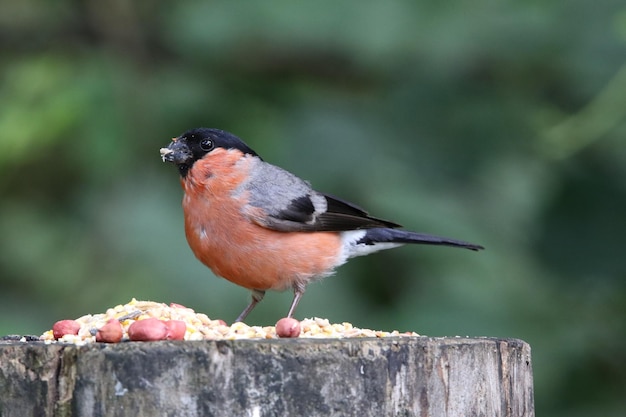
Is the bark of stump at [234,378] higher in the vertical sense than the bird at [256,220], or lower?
lower

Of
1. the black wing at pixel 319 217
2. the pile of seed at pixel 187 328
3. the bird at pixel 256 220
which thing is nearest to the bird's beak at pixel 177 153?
the bird at pixel 256 220

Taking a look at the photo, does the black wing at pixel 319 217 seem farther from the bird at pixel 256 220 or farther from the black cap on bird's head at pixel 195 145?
the black cap on bird's head at pixel 195 145

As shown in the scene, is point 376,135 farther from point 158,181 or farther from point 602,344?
point 602,344

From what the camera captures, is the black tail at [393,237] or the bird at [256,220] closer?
the bird at [256,220]

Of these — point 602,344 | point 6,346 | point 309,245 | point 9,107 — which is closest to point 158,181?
point 9,107

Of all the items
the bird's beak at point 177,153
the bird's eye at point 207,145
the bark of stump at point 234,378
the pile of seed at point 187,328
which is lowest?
the bark of stump at point 234,378

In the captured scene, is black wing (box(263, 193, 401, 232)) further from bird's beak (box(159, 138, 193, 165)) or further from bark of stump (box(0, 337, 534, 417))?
bark of stump (box(0, 337, 534, 417))

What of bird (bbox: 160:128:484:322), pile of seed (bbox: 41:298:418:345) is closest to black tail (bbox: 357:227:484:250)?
bird (bbox: 160:128:484:322)

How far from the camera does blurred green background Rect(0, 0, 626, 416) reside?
7.05 meters

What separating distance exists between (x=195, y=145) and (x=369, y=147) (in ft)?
6.90

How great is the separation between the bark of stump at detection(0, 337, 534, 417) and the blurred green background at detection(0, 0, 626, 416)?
10.5ft

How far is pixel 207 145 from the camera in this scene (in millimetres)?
6230

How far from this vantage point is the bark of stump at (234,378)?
11.2ft

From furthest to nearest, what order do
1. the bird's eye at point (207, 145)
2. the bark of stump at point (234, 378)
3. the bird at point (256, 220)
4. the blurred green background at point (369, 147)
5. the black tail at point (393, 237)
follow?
the blurred green background at point (369, 147), the black tail at point (393, 237), the bird's eye at point (207, 145), the bird at point (256, 220), the bark of stump at point (234, 378)
